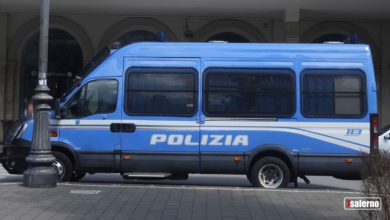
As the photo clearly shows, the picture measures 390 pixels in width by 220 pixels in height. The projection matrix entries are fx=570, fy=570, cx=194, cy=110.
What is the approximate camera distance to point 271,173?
11312 mm

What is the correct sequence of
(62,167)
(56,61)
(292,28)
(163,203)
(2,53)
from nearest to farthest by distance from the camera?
1. (163,203)
2. (62,167)
3. (292,28)
4. (2,53)
5. (56,61)

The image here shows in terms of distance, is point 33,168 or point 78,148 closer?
point 33,168

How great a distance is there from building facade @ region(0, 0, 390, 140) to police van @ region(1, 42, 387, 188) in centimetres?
1194

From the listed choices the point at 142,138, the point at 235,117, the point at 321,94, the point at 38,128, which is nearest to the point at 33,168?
the point at 38,128

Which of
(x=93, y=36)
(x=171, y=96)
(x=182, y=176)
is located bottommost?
(x=182, y=176)

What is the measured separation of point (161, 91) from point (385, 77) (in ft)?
47.8

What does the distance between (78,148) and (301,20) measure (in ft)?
→ 47.4

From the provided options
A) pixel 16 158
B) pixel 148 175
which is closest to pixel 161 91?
pixel 148 175

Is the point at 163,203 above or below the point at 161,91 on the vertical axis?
below

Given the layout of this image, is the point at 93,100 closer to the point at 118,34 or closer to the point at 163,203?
the point at 163,203

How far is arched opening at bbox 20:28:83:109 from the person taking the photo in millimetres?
23719

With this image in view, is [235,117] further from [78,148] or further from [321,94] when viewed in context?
[78,148]

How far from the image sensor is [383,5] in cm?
2084

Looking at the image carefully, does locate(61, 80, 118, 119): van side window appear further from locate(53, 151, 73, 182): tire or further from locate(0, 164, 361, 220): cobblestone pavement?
locate(0, 164, 361, 220): cobblestone pavement
